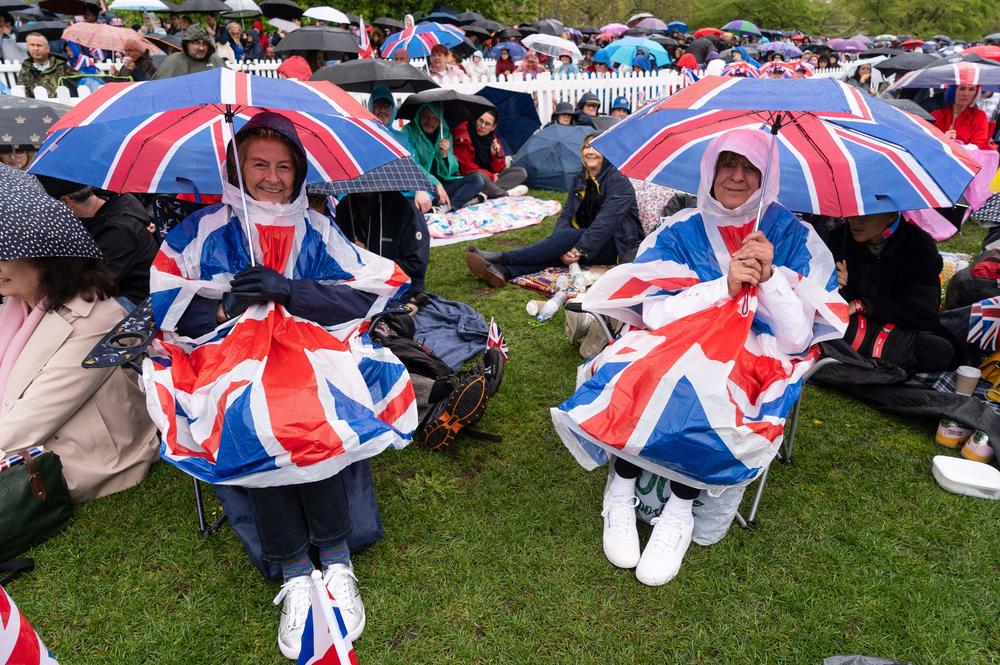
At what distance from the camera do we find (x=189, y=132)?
278 centimetres

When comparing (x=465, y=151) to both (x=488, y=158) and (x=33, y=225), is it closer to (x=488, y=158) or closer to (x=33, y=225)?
(x=488, y=158)

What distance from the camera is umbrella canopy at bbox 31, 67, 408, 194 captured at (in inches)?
83.4

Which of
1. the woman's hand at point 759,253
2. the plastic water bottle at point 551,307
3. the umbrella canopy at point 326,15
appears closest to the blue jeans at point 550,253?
the plastic water bottle at point 551,307

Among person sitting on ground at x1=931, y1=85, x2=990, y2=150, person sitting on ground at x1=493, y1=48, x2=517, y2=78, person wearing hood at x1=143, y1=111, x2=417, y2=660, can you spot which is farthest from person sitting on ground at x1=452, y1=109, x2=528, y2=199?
person wearing hood at x1=143, y1=111, x2=417, y2=660

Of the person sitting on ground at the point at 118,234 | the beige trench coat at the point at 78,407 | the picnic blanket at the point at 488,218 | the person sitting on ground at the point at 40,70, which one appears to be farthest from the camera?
the person sitting on ground at the point at 40,70

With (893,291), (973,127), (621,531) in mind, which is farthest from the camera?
(973,127)

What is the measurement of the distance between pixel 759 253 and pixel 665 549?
122 centimetres

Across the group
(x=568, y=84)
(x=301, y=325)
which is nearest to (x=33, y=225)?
(x=301, y=325)

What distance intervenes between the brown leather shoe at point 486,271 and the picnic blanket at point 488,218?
135cm

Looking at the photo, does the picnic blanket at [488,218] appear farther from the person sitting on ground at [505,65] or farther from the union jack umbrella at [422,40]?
the person sitting on ground at [505,65]

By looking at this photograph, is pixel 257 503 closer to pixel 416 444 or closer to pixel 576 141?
pixel 416 444

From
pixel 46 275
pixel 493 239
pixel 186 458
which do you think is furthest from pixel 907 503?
pixel 493 239

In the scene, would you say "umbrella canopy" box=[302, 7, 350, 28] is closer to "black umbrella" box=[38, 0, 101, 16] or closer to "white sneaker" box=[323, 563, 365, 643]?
"black umbrella" box=[38, 0, 101, 16]

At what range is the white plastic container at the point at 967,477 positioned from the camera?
3.10m
